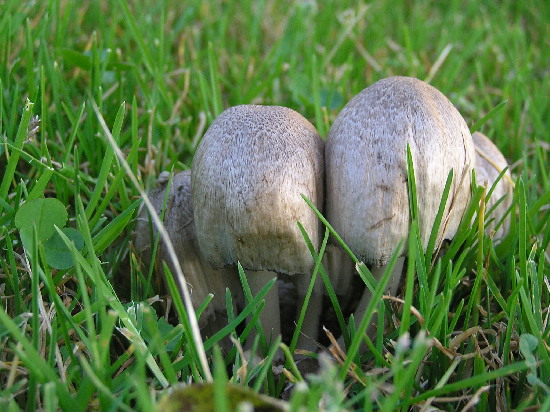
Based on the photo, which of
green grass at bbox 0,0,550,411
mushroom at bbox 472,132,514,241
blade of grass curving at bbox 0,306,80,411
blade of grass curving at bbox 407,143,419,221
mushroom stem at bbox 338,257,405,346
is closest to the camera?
blade of grass curving at bbox 0,306,80,411

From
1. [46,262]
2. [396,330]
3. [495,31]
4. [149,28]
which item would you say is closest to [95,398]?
[46,262]

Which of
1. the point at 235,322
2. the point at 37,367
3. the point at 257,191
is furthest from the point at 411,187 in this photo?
the point at 37,367

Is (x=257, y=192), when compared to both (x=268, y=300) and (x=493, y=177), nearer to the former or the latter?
(x=268, y=300)

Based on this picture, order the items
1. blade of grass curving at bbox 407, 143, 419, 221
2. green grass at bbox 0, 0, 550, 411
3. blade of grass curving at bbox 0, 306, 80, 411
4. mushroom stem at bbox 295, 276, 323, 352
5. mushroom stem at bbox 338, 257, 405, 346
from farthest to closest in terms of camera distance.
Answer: mushroom stem at bbox 295, 276, 323, 352
mushroom stem at bbox 338, 257, 405, 346
blade of grass curving at bbox 407, 143, 419, 221
green grass at bbox 0, 0, 550, 411
blade of grass curving at bbox 0, 306, 80, 411

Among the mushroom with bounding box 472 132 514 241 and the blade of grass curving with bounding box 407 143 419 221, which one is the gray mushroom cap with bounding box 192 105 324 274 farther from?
the mushroom with bounding box 472 132 514 241

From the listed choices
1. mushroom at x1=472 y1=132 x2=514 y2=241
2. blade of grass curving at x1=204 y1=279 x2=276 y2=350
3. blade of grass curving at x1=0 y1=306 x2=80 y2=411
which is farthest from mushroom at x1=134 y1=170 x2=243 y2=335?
mushroom at x1=472 y1=132 x2=514 y2=241

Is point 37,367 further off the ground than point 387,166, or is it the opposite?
point 387,166

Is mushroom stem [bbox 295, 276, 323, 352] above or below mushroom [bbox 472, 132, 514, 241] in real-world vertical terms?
below

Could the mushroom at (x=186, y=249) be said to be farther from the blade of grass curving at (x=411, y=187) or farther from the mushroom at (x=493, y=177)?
the mushroom at (x=493, y=177)
